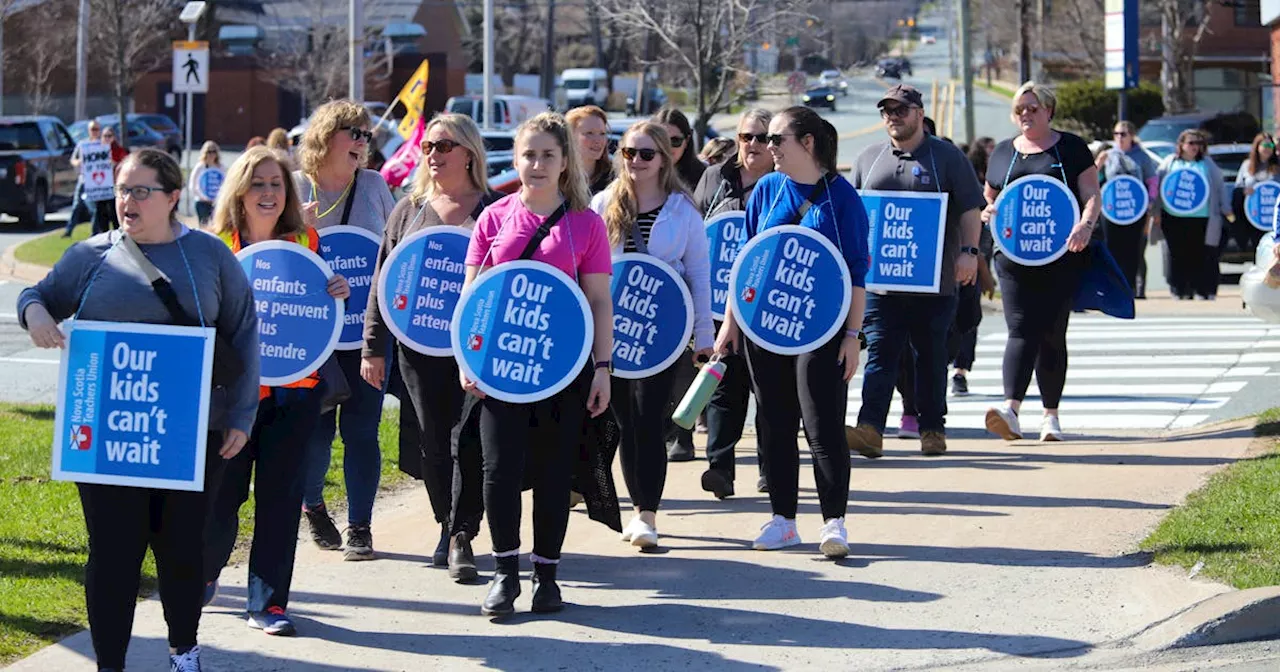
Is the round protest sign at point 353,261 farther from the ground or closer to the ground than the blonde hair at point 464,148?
closer to the ground

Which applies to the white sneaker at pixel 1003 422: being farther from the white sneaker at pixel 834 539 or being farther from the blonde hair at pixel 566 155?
the blonde hair at pixel 566 155

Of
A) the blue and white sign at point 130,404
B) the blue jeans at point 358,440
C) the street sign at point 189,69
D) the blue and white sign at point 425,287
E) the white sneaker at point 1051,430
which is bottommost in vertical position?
the white sneaker at point 1051,430

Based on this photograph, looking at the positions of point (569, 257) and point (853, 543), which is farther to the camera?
point (853, 543)

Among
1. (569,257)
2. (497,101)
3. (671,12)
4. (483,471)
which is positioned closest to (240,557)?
(483,471)

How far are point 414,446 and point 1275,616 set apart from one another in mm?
3507

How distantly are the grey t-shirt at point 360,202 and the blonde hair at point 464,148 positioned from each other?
13.6 inches

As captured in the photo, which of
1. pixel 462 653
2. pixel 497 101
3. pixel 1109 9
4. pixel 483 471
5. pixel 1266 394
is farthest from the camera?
pixel 497 101

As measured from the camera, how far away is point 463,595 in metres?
6.92

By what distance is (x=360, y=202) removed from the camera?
25.1 feet

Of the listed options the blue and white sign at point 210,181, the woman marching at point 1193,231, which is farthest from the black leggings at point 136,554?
the blue and white sign at point 210,181

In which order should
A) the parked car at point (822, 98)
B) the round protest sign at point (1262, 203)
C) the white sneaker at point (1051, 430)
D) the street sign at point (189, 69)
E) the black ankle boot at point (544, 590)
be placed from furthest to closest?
1. the parked car at point (822, 98)
2. the street sign at point (189, 69)
3. the round protest sign at point (1262, 203)
4. the white sneaker at point (1051, 430)
5. the black ankle boot at point (544, 590)

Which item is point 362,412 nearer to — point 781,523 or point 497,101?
point 781,523

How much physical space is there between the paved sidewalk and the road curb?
0.10m

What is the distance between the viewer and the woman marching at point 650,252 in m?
7.54
